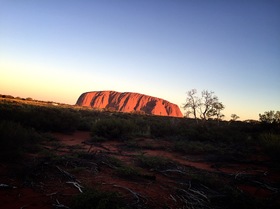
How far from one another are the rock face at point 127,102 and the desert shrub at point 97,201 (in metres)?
101

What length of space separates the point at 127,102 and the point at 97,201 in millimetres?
107188

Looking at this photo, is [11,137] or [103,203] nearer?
[103,203]

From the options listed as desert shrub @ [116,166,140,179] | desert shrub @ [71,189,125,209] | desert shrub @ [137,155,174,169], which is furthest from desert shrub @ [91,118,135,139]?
desert shrub @ [71,189,125,209]

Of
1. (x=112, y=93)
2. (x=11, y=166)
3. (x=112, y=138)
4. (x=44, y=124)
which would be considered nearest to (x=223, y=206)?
(x=11, y=166)

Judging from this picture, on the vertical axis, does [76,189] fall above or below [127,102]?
below

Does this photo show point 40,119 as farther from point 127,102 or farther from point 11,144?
point 127,102

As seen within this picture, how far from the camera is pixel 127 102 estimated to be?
362 feet

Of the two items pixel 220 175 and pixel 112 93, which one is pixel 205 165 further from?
pixel 112 93

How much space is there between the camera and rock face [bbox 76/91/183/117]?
108575 mm

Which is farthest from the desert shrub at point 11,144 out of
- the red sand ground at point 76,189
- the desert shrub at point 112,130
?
the desert shrub at point 112,130

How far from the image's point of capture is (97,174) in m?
5.05

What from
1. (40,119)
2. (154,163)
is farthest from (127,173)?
(40,119)

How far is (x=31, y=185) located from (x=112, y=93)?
11983 cm

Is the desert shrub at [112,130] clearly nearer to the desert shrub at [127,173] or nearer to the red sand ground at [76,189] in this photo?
the red sand ground at [76,189]
